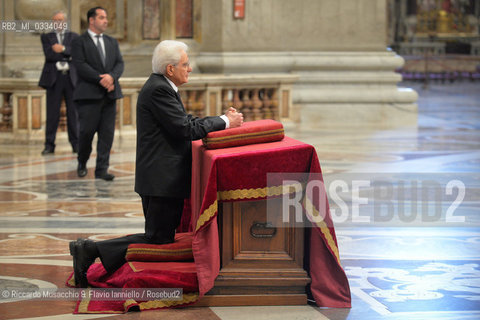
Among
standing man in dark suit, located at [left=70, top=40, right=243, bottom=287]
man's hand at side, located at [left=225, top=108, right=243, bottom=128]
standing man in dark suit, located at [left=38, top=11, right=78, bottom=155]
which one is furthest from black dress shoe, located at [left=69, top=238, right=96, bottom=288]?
standing man in dark suit, located at [left=38, top=11, right=78, bottom=155]

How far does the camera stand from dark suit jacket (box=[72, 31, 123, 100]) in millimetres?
8891

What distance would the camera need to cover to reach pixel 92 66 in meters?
9.02

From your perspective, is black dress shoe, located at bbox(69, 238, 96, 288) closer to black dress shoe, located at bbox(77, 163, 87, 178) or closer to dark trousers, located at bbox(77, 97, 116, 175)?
dark trousers, located at bbox(77, 97, 116, 175)

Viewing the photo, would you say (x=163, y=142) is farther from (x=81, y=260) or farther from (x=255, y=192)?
(x=81, y=260)

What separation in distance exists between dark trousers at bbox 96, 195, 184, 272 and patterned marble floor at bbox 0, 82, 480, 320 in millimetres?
379

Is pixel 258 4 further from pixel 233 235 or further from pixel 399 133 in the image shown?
pixel 233 235

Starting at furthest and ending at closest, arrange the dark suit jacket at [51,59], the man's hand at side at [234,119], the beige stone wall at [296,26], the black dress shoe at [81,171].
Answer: the beige stone wall at [296,26], the dark suit jacket at [51,59], the black dress shoe at [81,171], the man's hand at side at [234,119]

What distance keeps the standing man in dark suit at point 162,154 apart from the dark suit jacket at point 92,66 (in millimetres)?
3793

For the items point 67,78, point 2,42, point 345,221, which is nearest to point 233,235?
point 345,221

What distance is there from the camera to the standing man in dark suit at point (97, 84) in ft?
29.1

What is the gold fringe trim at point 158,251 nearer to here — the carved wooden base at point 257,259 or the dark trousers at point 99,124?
the carved wooden base at point 257,259

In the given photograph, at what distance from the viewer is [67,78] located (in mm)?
11211

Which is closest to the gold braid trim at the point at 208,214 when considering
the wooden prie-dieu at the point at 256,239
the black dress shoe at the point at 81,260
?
the wooden prie-dieu at the point at 256,239

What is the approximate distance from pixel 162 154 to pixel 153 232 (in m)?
0.43
